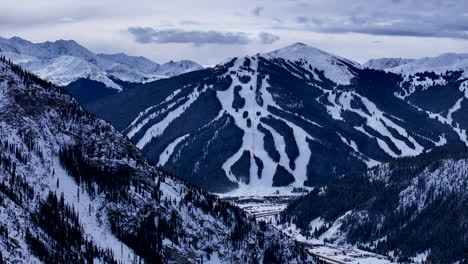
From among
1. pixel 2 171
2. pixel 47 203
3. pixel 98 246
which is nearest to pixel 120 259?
pixel 98 246

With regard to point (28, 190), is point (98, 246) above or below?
below

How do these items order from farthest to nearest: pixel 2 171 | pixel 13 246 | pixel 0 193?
pixel 2 171 → pixel 0 193 → pixel 13 246

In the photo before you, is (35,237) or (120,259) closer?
(35,237)

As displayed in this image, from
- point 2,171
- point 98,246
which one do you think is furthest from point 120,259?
point 2,171

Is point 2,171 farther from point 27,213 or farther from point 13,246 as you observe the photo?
point 13,246

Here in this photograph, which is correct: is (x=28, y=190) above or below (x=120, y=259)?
above

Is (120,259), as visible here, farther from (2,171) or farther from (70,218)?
(2,171)

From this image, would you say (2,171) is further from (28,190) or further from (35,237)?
(35,237)

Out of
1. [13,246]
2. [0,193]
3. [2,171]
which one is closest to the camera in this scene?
[13,246]

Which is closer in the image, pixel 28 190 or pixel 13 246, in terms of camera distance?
pixel 13 246
